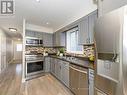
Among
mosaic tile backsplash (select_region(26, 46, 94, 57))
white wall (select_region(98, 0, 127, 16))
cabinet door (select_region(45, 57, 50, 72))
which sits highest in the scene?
white wall (select_region(98, 0, 127, 16))

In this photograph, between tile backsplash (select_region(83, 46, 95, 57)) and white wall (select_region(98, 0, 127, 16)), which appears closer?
white wall (select_region(98, 0, 127, 16))

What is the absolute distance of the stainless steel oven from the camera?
4359mm

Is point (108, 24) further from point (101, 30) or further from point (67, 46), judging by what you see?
point (67, 46)

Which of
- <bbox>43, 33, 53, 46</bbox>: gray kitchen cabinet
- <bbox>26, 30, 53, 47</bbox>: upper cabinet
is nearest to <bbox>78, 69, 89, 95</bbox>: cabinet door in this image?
<bbox>26, 30, 53, 47</bbox>: upper cabinet

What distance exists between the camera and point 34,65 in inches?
182

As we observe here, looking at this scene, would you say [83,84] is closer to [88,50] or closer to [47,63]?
[88,50]

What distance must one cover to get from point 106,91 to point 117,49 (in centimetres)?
56

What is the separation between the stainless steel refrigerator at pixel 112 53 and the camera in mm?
1093

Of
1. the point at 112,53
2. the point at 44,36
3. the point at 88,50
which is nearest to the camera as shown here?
the point at 112,53

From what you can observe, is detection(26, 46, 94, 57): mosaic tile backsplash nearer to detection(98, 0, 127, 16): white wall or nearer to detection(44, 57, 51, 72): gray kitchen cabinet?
detection(44, 57, 51, 72): gray kitchen cabinet

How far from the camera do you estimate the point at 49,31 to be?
5988 millimetres

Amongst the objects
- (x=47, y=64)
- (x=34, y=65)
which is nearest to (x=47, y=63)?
(x=47, y=64)

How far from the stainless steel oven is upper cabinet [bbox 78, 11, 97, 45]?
2336mm

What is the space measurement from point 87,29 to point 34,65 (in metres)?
2.84
